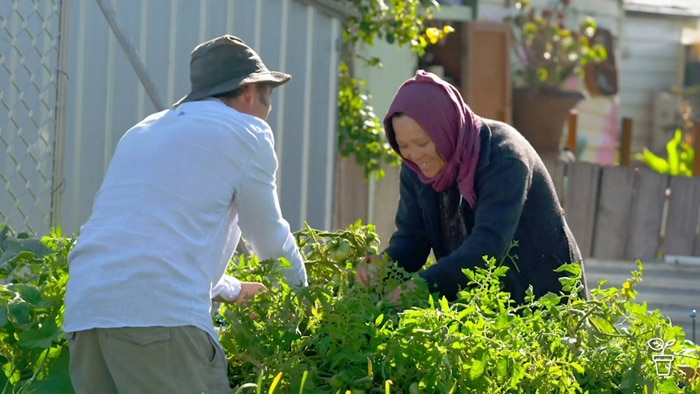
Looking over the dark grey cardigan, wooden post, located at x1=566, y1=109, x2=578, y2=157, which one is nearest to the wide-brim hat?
the dark grey cardigan

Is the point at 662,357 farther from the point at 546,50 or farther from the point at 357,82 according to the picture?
the point at 546,50

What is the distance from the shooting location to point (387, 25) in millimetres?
7117

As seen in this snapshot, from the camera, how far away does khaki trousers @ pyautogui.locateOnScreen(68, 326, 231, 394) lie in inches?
110

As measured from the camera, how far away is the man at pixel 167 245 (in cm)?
281

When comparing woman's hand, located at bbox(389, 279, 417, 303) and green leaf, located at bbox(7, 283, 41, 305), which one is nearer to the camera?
green leaf, located at bbox(7, 283, 41, 305)

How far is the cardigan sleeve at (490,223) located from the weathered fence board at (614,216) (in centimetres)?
452

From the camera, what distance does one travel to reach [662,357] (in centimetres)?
290

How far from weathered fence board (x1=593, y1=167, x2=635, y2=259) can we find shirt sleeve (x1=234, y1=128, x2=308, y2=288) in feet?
17.5

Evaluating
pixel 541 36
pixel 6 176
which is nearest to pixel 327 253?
pixel 6 176

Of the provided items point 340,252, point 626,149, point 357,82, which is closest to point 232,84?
point 340,252

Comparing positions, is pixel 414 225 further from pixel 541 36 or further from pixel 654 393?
pixel 541 36

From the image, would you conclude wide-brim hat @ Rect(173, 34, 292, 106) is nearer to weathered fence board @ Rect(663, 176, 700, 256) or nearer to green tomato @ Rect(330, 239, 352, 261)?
green tomato @ Rect(330, 239, 352, 261)

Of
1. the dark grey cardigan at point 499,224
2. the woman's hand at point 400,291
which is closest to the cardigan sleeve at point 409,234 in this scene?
the dark grey cardigan at point 499,224

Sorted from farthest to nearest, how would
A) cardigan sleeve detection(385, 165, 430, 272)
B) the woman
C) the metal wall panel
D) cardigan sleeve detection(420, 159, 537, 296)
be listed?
1. the metal wall panel
2. cardigan sleeve detection(385, 165, 430, 272)
3. the woman
4. cardigan sleeve detection(420, 159, 537, 296)
